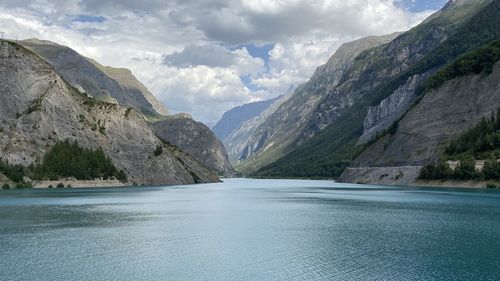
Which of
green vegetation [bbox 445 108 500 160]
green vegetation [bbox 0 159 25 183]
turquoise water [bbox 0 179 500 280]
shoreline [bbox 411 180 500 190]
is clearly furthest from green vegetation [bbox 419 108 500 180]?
green vegetation [bbox 0 159 25 183]

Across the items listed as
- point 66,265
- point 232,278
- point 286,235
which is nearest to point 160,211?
point 286,235

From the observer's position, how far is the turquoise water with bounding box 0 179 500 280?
43906 mm

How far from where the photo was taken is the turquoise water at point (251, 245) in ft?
144

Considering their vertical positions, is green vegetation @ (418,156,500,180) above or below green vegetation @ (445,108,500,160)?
below

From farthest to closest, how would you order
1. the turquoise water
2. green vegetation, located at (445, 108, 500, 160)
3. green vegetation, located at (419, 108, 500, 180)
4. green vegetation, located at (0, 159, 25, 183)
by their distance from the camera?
1. green vegetation, located at (0, 159, 25, 183)
2. green vegetation, located at (445, 108, 500, 160)
3. green vegetation, located at (419, 108, 500, 180)
4. the turquoise water

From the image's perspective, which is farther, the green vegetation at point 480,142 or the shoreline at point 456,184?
the green vegetation at point 480,142

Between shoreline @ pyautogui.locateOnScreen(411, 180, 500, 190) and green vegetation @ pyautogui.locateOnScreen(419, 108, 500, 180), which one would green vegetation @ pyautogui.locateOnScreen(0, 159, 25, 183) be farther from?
green vegetation @ pyautogui.locateOnScreen(419, 108, 500, 180)

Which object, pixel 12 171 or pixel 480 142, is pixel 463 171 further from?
pixel 12 171

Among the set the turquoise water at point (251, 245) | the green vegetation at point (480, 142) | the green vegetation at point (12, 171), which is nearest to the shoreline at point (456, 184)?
the green vegetation at point (480, 142)

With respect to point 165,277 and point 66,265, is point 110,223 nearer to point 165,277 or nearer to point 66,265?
point 66,265

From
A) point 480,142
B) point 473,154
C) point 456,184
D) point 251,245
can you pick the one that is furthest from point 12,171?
point 480,142

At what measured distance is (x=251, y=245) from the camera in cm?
5819

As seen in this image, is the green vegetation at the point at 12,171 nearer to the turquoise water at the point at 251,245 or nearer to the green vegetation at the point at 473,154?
the turquoise water at the point at 251,245

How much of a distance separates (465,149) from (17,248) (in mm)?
160767
